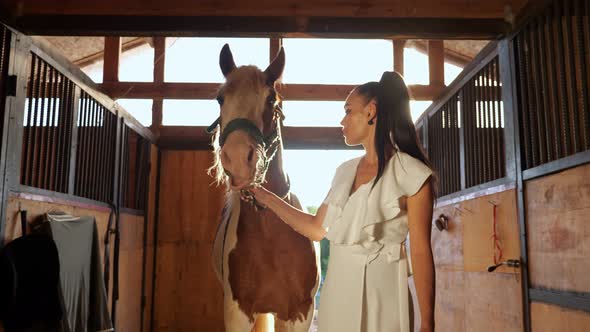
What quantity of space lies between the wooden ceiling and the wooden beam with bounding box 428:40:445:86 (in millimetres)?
2115

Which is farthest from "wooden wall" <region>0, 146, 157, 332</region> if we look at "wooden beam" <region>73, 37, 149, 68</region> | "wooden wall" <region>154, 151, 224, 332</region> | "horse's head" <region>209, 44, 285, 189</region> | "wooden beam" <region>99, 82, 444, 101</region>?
"wooden beam" <region>73, 37, 149, 68</region>

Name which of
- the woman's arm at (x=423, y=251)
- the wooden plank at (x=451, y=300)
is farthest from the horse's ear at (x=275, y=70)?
the wooden plank at (x=451, y=300)

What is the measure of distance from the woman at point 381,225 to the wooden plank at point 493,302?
3.98 feet

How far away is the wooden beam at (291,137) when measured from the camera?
4.75 metres

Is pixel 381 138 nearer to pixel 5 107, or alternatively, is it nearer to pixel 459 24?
pixel 459 24

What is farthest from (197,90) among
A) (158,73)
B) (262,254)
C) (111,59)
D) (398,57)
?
(262,254)

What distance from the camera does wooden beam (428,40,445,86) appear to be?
4.44 m

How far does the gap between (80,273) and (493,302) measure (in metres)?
2.18

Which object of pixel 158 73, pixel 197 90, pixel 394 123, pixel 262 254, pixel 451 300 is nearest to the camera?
pixel 394 123

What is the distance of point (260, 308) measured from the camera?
79.0 inches

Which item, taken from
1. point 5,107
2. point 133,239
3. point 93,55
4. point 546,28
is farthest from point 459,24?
point 93,55

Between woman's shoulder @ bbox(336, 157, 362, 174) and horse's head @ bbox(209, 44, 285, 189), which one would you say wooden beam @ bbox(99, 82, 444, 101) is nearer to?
horse's head @ bbox(209, 44, 285, 189)

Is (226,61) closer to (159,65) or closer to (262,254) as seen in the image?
(262,254)

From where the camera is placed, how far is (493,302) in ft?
7.85
